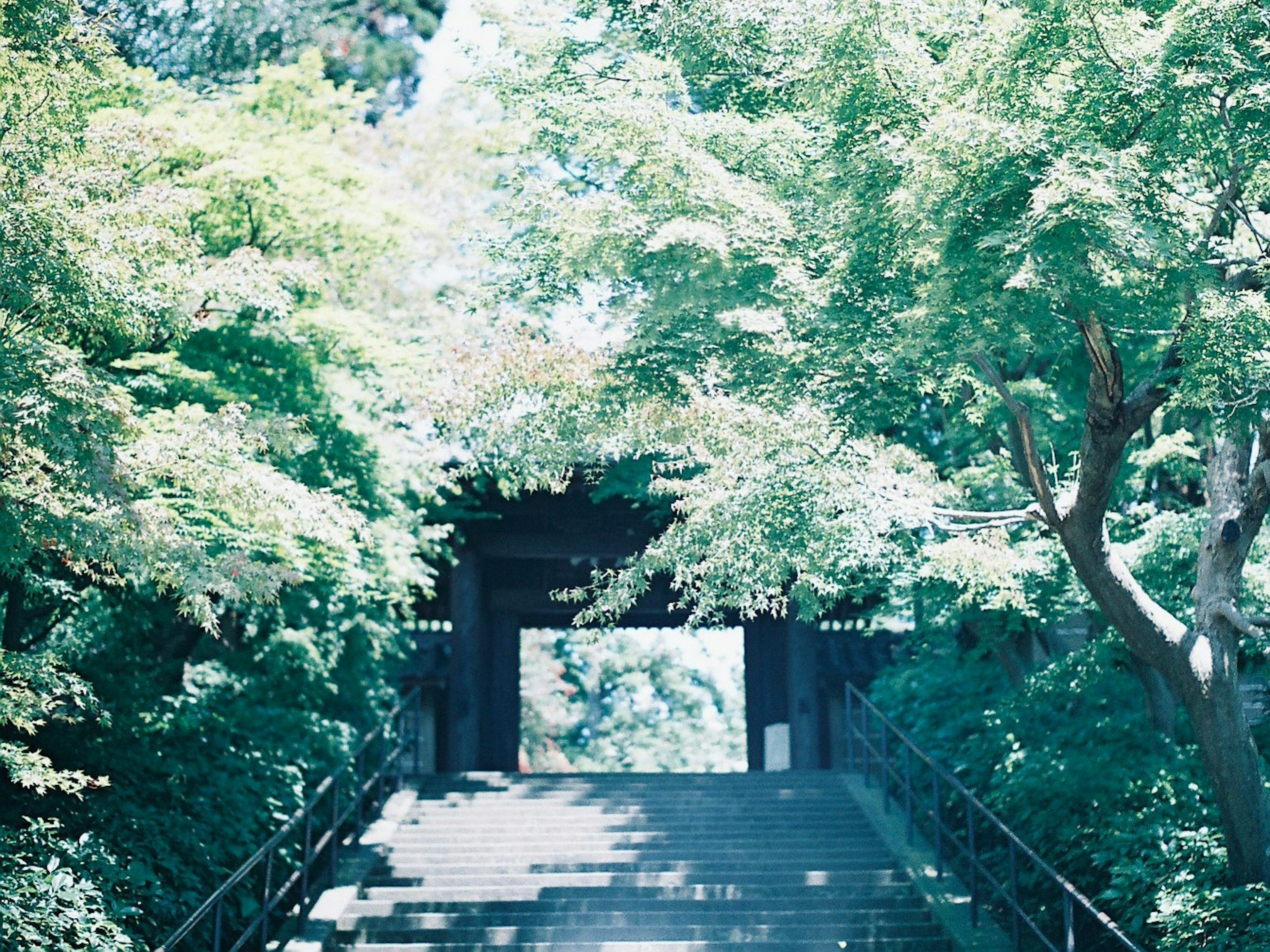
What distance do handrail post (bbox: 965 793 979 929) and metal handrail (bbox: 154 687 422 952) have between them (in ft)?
15.6

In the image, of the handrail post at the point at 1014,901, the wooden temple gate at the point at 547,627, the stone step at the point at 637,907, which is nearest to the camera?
the handrail post at the point at 1014,901

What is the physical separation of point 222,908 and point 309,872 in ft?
7.44

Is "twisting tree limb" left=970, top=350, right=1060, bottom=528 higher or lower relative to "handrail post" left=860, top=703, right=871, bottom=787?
higher

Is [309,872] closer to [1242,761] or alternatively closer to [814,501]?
[814,501]

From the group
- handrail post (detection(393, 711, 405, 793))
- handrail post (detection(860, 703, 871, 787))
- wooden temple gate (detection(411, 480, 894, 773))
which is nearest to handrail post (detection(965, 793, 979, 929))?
handrail post (detection(860, 703, 871, 787))

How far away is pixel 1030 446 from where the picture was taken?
764 centimetres

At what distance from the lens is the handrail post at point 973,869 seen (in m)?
9.48

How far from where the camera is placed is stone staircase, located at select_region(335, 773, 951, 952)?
9547 millimetres

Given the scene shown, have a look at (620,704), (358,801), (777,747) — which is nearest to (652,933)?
(358,801)

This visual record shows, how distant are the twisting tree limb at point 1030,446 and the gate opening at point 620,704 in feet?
68.7

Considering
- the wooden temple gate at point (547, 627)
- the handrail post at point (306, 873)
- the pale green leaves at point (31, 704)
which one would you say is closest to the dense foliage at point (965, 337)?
the handrail post at point (306, 873)

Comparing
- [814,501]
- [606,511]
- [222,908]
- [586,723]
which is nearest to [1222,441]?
[814,501]

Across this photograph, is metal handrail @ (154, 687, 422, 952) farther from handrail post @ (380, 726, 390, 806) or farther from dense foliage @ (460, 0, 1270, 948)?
dense foliage @ (460, 0, 1270, 948)

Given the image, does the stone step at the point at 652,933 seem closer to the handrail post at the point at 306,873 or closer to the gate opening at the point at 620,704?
the handrail post at the point at 306,873
